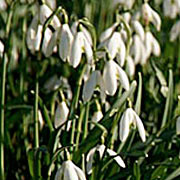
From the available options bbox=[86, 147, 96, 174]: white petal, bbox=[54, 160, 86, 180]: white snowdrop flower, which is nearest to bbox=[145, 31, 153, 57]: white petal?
bbox=[86, 147, 96, 174]: white petal

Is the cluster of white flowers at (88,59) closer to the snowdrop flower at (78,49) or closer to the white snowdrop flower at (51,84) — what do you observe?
the snowdrop flower at (78,49)

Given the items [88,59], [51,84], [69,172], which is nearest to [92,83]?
[88,59]

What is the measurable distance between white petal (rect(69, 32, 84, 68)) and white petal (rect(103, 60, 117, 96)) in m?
0.11

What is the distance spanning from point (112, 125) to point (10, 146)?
0.70 meters

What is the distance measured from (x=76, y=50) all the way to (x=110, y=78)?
6.6 inches

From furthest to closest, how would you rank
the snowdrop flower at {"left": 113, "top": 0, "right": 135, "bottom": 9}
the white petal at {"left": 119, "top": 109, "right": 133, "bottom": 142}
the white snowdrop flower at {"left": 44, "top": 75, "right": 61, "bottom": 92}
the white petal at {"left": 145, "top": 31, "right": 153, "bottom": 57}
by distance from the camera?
the snowdrop flower at {"left": 113, "top": 0, "right": 135, "bottom": 9}
the white snowdrop flower at {"left": 44, "top": 75, "right": 61, "bottom": 92}
the white petal at {"left": 145, "top": 31, "right": 153, "bottom": 57}
the white petal at {"left": 119, "top": 109, "right": 133, "bottom": 142}

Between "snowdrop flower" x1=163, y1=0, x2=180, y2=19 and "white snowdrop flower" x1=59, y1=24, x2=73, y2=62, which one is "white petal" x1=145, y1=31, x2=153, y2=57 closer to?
"snowdrop flower" x1=163, y1=0, x2=180, y2=19

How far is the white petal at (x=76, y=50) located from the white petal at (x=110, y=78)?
0.36ft

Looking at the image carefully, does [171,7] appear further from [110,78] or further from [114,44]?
[110,78]

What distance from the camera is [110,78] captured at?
1.95 metres

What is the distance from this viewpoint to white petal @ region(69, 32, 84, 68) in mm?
1990

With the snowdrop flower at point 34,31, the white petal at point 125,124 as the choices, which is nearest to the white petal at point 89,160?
the white petal at point 125,124

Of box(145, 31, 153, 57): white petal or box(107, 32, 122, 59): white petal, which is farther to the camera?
box(145, 31, 153, 57): white petal

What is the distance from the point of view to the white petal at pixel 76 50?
1.99 meters
